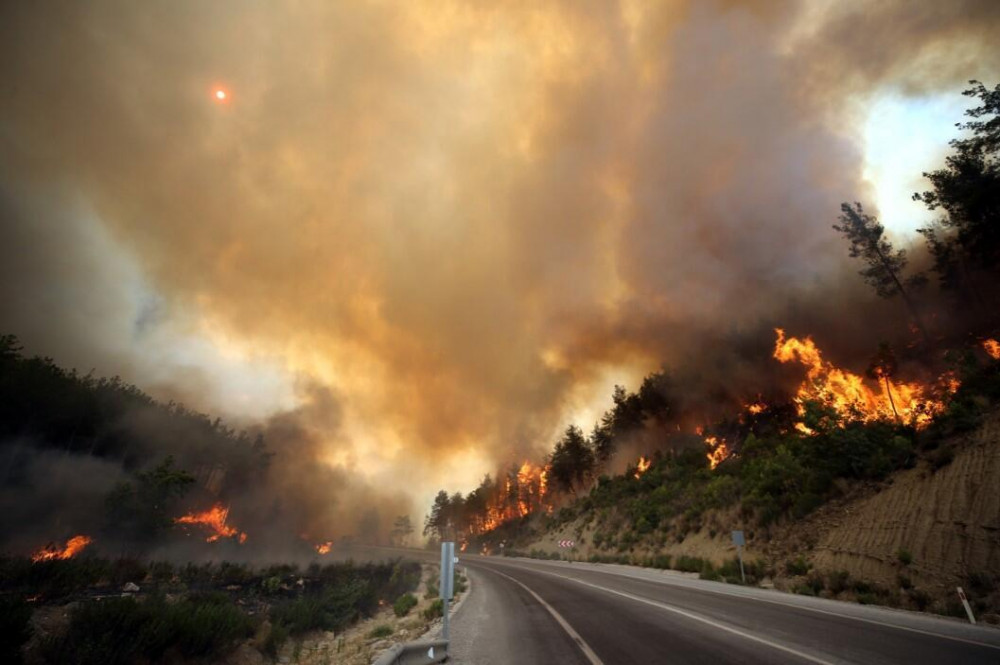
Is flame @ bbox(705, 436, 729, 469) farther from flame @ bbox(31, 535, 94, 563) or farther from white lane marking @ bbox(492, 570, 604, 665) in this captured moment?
flame @ bbox(31, 535, 94, 563)

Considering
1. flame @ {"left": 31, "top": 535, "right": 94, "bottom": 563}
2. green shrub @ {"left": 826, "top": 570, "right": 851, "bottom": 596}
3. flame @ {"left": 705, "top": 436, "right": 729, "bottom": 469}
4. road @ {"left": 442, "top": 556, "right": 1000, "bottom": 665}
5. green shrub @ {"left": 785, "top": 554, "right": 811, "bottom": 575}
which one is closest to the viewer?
road @ {"left": 442, "top": 556, "right": 1000, "bottom": 665}

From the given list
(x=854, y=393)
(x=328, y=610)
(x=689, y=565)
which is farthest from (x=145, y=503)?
(x=854, y=393)

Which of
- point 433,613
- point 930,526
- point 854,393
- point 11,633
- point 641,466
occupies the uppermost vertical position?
point 854,393

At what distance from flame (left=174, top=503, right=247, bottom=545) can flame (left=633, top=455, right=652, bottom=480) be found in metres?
78.0

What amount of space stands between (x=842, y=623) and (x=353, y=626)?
19721 mm

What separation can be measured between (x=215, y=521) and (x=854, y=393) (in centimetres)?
10790

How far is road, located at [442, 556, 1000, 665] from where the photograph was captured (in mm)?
6797

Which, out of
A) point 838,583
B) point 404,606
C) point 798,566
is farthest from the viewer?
point 798,566

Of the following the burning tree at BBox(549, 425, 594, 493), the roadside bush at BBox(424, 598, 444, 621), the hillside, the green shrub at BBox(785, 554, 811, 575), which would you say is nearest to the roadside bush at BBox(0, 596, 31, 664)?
the roadside bush at BBox(424, 598, 444, 621)

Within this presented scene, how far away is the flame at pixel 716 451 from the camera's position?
5069 cm

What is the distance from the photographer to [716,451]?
173ft

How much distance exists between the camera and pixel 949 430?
20.9 meters

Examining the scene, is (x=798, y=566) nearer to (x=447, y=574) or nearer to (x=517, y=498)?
(x=447, y=574)

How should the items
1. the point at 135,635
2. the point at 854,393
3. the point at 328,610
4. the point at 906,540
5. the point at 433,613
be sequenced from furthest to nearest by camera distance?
the point at 854,393 < the point at 328,610 < the point at 906,540 < the point at 433,613 < the point at 135,635
